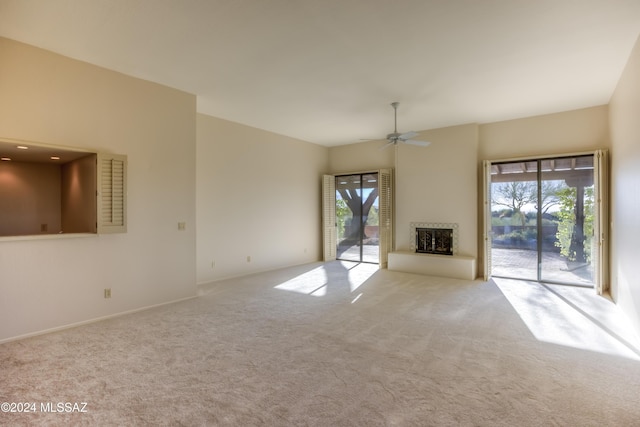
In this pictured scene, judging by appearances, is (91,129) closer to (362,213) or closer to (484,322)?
(484,322)

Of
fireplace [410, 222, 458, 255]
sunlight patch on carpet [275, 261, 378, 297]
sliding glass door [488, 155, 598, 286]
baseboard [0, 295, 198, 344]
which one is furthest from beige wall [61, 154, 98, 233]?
sliding glass door [488, 155, 598, 286]

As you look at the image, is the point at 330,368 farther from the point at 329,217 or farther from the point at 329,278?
the point at 329,217

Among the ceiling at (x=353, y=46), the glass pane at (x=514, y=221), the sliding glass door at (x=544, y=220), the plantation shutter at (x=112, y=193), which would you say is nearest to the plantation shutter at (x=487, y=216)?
the sliding glass door at (x=544, y=220)

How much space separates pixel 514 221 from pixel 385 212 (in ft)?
8.52

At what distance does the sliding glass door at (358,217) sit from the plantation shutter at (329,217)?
128 millimetres

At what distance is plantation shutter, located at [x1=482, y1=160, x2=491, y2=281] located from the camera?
234 inches

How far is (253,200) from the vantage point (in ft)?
21.5

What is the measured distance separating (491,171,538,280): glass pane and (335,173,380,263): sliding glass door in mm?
2519

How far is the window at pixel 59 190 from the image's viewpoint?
3.73 m

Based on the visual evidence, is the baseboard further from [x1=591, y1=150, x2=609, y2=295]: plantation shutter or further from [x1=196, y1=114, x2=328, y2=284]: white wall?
[x1=591, y1=150, x2=609, y2=295]: plantation shutter

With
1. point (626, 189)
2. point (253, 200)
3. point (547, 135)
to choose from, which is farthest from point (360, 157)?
point (626, 189)

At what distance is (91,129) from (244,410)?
3633mm

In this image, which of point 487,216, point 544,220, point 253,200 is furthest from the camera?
point 253,200

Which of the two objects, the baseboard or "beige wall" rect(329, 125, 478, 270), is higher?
A: "beige wall" rect(329, 125, 478, 270)
